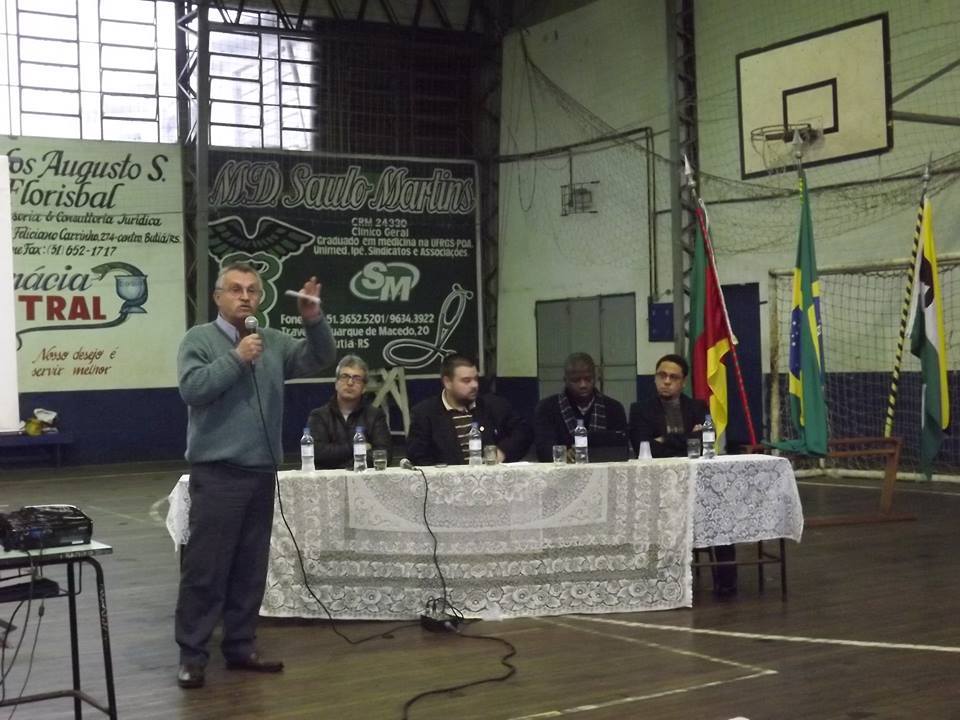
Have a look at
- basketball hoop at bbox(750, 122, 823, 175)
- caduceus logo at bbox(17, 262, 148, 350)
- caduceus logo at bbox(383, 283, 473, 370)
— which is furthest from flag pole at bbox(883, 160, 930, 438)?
caduceus logo at bbox(17, 262, 148, 350)

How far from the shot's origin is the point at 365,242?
60.2ft

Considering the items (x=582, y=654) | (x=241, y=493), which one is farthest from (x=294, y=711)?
(x=582, y=654)

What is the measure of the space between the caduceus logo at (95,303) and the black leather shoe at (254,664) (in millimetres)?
11899

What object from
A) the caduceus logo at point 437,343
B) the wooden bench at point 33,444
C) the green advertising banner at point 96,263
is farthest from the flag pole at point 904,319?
the wooden bench at point 33,444

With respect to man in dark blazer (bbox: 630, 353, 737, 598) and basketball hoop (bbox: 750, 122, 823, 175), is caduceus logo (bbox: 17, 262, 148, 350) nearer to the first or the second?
basketball hoop (bbox: 750, 122, 823, 175)

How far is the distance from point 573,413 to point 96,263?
11317mm

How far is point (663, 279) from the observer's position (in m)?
16.1

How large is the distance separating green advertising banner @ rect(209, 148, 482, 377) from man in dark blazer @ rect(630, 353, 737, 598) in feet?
35.7

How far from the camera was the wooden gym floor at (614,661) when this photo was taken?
4496 millimetres

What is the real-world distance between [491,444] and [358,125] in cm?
1237

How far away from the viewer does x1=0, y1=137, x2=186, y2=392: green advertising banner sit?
639 inches

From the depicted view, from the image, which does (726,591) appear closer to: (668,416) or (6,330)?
(668,416)

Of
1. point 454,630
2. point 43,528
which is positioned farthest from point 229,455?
point 454,630

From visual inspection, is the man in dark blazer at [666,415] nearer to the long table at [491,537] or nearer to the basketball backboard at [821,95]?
the long table at [491,537]
